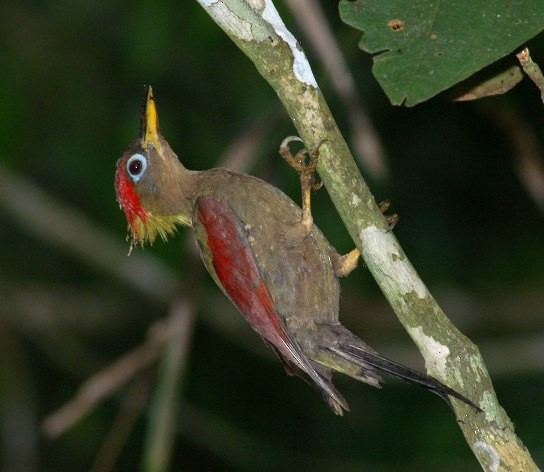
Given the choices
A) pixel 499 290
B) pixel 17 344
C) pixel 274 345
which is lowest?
pixel 499 290

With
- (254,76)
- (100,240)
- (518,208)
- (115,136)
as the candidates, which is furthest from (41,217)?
(518,208)

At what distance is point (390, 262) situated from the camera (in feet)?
10.2

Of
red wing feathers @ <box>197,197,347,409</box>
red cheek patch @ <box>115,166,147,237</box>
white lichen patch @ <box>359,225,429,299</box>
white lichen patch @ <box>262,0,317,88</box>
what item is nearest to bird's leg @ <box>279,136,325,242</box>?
red wing feathers @ <box>197,197,347,409</box>

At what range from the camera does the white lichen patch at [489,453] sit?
2977mm

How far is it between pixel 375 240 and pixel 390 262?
9 centimetres

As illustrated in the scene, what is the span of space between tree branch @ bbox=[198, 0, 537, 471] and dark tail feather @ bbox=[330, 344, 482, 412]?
0.04 m

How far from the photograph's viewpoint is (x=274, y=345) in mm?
3924

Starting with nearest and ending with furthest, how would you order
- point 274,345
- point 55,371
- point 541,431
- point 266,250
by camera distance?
point 274,345 → point 266,250 → point 541,431 → point 55,371

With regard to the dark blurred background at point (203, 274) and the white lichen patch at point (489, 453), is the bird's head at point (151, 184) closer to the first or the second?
the dark blurred background at point (203, 274)

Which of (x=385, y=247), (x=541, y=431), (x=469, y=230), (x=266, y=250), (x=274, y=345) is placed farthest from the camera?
(x=469, y=230)

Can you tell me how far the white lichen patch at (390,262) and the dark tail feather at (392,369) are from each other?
0.31 meters

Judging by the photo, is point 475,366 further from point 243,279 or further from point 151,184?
point 151,184

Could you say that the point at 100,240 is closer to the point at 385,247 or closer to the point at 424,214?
the point at 424,214

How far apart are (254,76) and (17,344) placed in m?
2.81
